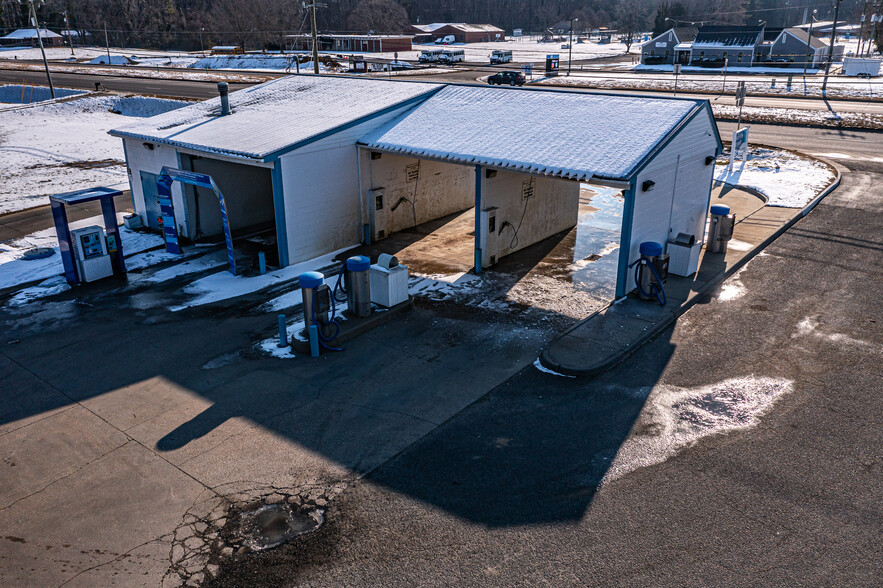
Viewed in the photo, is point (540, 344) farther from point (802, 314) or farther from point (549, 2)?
point (549, 2)

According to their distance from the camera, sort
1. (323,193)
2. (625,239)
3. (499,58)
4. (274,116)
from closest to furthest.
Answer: (625,239)
(323,193)
(274,116)
(499,58)

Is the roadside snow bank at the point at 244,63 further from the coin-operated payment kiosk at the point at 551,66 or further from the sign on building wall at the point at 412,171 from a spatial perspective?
the sign on building wall at the point at 412,171

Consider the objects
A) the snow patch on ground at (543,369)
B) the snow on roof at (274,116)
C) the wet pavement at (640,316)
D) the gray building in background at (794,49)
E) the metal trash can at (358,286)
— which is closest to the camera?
the snow patch on ground at (543,369)

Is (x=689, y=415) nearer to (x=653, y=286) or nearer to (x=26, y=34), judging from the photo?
(x=653, y=286)

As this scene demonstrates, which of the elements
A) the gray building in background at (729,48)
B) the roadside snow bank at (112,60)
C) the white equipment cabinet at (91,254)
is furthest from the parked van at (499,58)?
the white equipment cabinet at (91,254)

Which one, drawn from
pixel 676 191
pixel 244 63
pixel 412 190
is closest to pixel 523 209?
pixel 412 190
